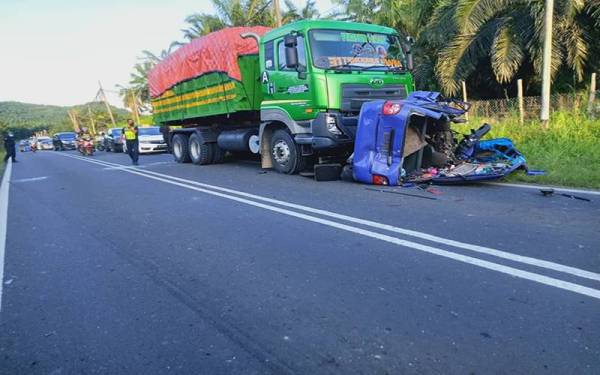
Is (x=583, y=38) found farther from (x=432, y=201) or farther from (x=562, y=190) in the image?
(x=432, y=201)

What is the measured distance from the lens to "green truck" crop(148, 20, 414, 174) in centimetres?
772

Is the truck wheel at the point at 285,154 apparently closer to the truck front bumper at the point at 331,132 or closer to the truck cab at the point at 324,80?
the truck cab at the point at 324,80

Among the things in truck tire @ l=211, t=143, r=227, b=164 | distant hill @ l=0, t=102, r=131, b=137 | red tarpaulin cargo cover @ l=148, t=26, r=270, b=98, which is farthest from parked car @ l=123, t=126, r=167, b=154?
distant hill @ l=0, t=102, r=131, b=137

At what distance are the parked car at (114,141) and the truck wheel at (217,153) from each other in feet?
44.0

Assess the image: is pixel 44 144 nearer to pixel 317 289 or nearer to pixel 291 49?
pixel 291 49

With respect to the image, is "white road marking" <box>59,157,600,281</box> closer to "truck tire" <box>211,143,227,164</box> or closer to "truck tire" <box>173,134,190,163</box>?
"truck tire" <box>211,143,227,164</box>

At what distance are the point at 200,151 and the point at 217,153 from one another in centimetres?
48

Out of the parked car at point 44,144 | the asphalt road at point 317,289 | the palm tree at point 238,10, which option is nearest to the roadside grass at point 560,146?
the asphalt road at point 317,289

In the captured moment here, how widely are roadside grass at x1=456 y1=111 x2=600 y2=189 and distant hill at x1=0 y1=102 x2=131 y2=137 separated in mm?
74066

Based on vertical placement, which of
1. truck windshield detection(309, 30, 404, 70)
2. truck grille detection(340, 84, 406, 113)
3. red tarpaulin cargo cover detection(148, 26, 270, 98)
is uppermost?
red tarpaulin cargo cover detection(148, 26, 270, 98)

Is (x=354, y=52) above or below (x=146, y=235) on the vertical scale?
above

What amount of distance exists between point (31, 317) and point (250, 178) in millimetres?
6163

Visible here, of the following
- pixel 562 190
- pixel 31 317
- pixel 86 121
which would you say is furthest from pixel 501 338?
pixel 86 121

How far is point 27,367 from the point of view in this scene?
97.3 inches
